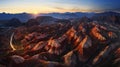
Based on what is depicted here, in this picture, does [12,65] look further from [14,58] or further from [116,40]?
[116,40]

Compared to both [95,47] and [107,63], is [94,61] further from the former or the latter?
[95,47]

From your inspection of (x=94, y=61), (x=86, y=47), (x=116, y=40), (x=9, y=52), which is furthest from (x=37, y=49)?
(x=116, y=40)

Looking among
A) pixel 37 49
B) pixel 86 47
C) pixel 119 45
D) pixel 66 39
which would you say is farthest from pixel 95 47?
pixel 37 49

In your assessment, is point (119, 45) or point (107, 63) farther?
point (119, 45)

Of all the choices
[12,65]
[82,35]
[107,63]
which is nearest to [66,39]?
[82,35]

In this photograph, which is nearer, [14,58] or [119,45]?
[14,58]

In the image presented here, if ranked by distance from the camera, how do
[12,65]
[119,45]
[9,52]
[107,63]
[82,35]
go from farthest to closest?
1. [82,35]
2. [9,52]
3. [119,45]
4. [107,63]
5. [12,65]

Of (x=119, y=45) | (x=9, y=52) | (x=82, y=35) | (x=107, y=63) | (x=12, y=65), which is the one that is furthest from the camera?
(x=82, y=35)

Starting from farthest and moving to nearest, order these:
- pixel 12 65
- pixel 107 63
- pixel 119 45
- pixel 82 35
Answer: pixel 82 35 → pixel 119 45 → pixel 107 63 → pixel 12 65
